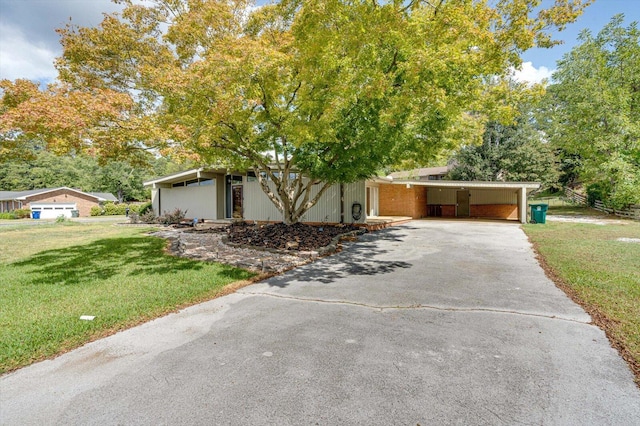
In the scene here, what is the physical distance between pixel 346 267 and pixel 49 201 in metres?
41.2

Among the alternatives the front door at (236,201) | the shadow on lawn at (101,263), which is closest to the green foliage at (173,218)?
the front door at (236,201)

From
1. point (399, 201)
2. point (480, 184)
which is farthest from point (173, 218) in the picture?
point (480, 184)

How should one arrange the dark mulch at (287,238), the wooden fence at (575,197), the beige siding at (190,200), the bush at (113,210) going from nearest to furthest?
1. the dark mulch at (287,238)
2. the beige siding at (190,200)
3. the wooden fence at (575,197)
4. the bush at (113,210)

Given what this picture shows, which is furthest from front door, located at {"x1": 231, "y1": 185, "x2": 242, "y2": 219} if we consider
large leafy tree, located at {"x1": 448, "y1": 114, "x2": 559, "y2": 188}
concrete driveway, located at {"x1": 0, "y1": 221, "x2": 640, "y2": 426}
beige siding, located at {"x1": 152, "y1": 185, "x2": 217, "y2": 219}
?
large leafy tree, located at {"x1": 448, "y1": 114, "x2": 559, "y2": 188}

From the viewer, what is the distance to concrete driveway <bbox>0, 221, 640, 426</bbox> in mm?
2289

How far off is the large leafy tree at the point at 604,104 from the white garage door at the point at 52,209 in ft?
161

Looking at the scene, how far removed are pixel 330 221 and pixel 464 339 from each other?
11817 millimetres

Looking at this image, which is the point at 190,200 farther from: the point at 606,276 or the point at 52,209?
the point at 52,209

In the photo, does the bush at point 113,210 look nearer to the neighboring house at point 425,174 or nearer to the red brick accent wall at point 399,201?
the red brick accent wall at point 399,201

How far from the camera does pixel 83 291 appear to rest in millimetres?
5355

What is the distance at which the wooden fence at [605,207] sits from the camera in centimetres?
1866

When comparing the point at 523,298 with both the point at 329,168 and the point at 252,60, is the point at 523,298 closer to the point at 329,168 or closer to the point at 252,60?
the point at 329,168

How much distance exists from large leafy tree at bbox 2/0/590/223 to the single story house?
475 centimetres

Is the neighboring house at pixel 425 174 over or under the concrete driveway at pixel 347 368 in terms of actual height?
over
